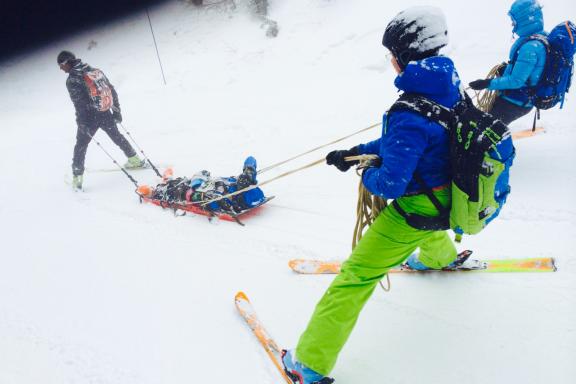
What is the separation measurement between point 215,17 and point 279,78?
15.4ft

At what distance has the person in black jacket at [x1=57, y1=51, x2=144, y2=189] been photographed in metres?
6.25

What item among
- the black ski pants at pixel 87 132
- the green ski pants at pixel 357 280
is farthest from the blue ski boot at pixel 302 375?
the black ski pants at pixel 87 132

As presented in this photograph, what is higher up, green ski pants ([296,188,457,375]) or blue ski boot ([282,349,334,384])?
green ski pants ([296,188,457,375])

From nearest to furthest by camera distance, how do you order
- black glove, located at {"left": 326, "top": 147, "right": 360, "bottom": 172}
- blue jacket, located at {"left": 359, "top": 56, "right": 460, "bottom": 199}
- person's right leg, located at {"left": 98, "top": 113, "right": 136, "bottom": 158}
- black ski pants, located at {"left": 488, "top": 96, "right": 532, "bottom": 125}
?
blue jacket, located at {"left": 359, "top": 56, "right": 460, "bottom": 199} < black glove, located at {"left": 326, "top": 147, "right": 360, "bottom": 172} < black ski pants, located at {"left": 488, "top": 96, "right": 532, "bottom": 125} < person's right leg, located at {"left": 98, "top": 113, "right": 136, "bottom": 158}

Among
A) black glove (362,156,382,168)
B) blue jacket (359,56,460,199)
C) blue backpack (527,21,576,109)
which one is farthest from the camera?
blue backpack (527,21,576,109)

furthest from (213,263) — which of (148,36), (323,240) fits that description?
(148,36)

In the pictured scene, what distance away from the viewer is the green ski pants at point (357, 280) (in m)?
2.22

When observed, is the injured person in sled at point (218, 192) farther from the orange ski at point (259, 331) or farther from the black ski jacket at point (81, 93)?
the black ski jacket at point (81, 93)

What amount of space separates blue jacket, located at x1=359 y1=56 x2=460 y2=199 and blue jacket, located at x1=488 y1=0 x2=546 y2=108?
8.20 ft

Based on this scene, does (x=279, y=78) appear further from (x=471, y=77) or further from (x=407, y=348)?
(x=407, y=348)

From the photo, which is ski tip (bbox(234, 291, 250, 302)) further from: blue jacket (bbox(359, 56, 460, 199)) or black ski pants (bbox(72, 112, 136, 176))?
black ski pants (bbox(72, 112, 136, 176))

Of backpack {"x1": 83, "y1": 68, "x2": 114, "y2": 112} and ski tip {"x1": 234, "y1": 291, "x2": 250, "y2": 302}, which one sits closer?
ski tip {"x1": 234, "y1": 291, "x2": 250, "y2": 302}

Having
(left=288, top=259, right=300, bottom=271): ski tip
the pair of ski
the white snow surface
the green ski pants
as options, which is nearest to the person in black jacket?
the white snow surface

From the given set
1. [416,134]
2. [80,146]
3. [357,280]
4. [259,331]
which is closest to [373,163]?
[416,134]
